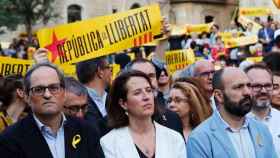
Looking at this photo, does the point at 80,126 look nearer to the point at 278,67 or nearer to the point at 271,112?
the point at 271,112

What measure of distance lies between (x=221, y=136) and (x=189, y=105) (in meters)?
1.63

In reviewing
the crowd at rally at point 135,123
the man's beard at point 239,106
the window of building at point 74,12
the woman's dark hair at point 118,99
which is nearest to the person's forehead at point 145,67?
the crowd at rally at point 135,123

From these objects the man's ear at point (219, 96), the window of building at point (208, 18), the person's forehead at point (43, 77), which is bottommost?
the window of building at point (208, 18)

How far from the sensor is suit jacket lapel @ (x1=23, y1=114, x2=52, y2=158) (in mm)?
5484

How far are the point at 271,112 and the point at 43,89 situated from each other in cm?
240

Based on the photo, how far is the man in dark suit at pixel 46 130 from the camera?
549 cm

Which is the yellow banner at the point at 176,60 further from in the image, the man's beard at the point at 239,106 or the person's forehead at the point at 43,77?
the person's forehead at the point at 43,77

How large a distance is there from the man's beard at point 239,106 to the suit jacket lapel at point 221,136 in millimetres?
122

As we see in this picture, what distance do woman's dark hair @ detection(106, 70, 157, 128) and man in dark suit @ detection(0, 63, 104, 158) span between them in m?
0.36

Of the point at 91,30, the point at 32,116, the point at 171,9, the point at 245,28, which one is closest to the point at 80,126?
the point at 32,116

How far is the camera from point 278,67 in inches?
358

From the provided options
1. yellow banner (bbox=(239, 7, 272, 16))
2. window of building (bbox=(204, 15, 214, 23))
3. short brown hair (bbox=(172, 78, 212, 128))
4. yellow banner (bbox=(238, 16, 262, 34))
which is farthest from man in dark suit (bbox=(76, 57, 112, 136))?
window of building (bbox=(204, 15, 214, 23))

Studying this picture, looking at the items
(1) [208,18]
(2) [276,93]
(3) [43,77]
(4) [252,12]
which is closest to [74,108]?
(3) [43,77]

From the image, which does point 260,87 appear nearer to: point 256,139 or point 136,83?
point 256,139
